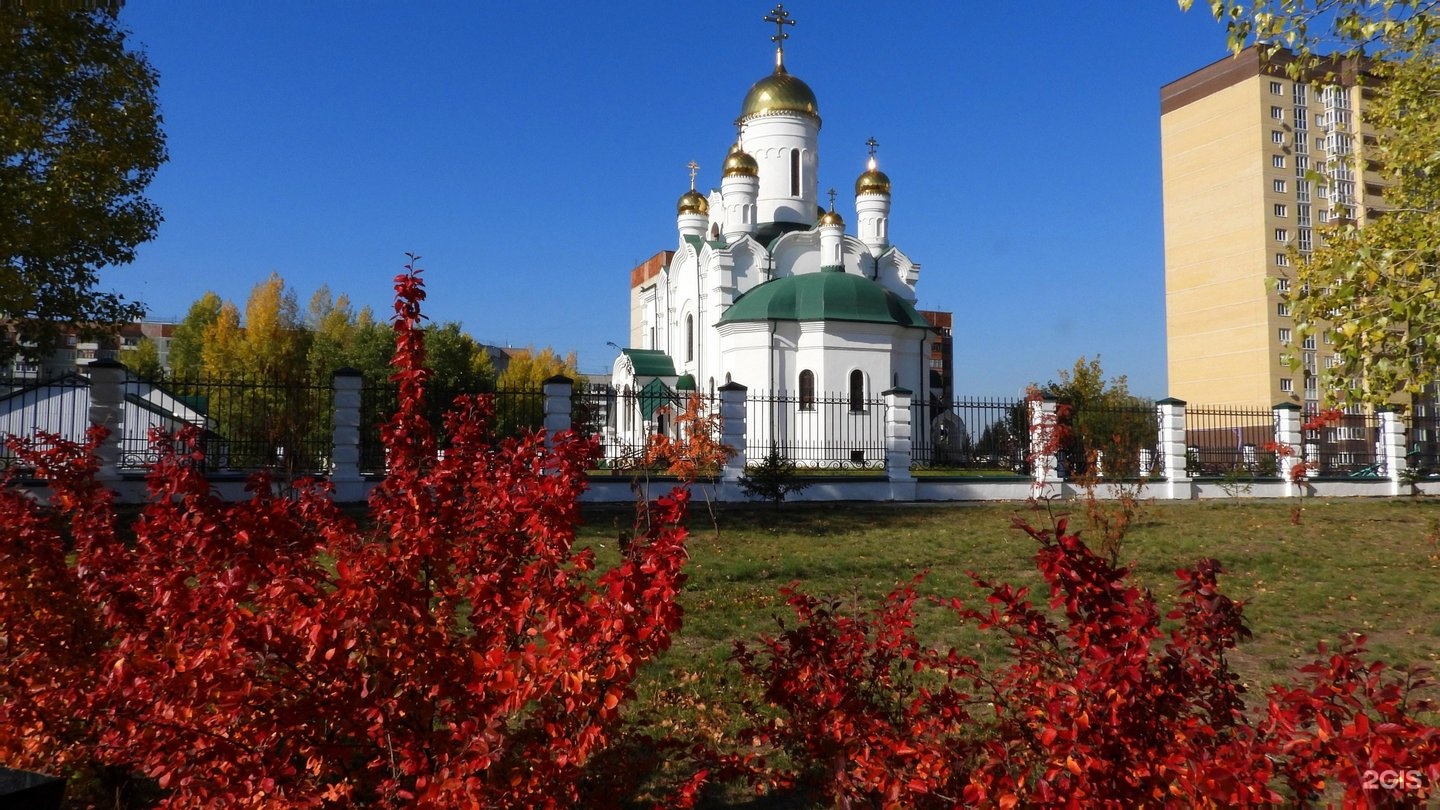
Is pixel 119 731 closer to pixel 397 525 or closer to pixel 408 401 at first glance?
pixel 397 525

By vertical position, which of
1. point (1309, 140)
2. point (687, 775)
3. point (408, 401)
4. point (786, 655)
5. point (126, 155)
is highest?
point (1309, 140)

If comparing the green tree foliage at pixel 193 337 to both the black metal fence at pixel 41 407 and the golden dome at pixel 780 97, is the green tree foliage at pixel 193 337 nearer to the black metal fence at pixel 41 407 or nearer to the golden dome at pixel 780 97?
the black metal fence at pixel 41 407

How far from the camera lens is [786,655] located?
12.8 ft

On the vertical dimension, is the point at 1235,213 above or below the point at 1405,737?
above

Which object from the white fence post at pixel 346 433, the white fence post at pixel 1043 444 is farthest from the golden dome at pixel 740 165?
the white fence post at pixel 346 433

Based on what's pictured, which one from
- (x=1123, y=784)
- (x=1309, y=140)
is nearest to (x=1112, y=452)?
(x=1123, y=784)

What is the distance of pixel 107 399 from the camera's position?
1170 centimetres

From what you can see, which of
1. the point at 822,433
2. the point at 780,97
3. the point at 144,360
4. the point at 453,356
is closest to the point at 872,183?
the point at 780,97

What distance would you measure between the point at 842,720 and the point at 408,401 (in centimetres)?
205

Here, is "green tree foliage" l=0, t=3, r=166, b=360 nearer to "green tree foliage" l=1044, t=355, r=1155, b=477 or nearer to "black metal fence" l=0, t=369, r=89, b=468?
"black metal fence" l=0, t=369, r=89, b=468

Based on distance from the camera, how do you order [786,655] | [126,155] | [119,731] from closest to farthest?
1. [119,731]
2. [786,655]
3. [126,155]

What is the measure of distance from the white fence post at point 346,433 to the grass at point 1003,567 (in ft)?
10.8

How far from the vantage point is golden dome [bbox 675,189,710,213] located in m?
34.8

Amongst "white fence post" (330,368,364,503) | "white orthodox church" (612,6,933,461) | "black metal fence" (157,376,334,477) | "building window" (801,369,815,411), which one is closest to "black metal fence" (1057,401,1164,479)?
"white orthodox church" (612,6,933,461)
